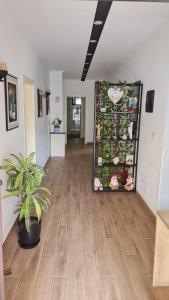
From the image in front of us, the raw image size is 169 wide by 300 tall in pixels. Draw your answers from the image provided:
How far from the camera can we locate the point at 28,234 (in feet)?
8.29

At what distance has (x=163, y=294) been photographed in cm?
198

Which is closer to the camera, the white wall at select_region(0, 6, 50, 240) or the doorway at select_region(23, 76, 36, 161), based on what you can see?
the white wall at select_region(0, 6, 50, 240)

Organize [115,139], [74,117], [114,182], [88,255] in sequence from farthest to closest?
[74,117]
[114,182]
[115,139]
[88,255]

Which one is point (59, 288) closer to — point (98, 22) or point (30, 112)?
point (98, 22)

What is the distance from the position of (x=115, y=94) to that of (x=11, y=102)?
1901mm

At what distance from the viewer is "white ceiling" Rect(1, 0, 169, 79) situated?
2498 millimetres

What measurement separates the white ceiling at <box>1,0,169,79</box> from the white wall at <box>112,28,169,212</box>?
0.74 feet

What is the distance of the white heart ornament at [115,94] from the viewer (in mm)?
3949

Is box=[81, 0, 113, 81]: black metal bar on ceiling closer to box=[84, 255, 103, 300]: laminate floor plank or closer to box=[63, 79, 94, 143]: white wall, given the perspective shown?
box=[84, 255, 103, 300]: laminate floor plank

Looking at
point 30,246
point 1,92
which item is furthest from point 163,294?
point 1,92

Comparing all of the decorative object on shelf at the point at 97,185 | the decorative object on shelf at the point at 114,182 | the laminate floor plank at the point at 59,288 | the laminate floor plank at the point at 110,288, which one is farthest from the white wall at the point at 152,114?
the laminate floor plank at the point at 59,288

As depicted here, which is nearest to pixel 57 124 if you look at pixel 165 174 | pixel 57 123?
pixel 57 123

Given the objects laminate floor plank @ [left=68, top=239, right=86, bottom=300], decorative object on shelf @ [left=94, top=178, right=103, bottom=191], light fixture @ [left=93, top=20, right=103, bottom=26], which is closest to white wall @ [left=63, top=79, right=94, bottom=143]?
decorative object on shelf @ [left=94, top=178, right=103, bottom=191]

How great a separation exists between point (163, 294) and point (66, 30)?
343 cm
